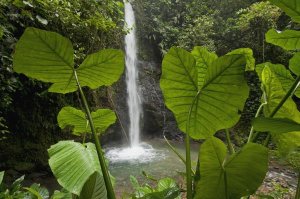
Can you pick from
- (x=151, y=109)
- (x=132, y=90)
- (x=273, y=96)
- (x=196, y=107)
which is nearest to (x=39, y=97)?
(x=196, y=107)

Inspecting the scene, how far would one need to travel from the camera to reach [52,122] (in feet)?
13.9

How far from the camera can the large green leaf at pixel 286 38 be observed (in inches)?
30.7

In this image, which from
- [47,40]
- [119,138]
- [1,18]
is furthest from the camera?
[119,138]

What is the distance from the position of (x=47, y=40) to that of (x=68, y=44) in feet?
0.16

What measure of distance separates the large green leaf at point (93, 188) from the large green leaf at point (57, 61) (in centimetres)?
30

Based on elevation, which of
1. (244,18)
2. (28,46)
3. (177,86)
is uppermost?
(244,18)

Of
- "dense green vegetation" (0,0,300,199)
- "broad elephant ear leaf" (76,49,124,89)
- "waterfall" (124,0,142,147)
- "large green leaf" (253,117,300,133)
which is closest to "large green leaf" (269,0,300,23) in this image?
"dense green vegetation" (0,0,300,199)

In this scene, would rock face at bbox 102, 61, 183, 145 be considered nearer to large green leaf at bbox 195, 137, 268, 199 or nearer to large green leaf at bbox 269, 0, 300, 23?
large green leaf at bbox 195, 137, 268, 199

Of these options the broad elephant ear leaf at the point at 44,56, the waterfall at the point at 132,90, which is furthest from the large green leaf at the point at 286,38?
the waterfall at the point at 132,90

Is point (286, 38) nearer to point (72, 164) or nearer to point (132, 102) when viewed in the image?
point (72, 164)

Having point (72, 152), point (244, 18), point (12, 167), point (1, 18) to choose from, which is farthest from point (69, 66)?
point (244, 18)

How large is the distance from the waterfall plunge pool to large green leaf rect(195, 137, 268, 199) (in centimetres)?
290

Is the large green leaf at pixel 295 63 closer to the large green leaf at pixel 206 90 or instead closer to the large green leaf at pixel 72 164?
the large green leaf at pixel 206 90

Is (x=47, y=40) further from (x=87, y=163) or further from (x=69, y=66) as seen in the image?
(x=87, y=163)
